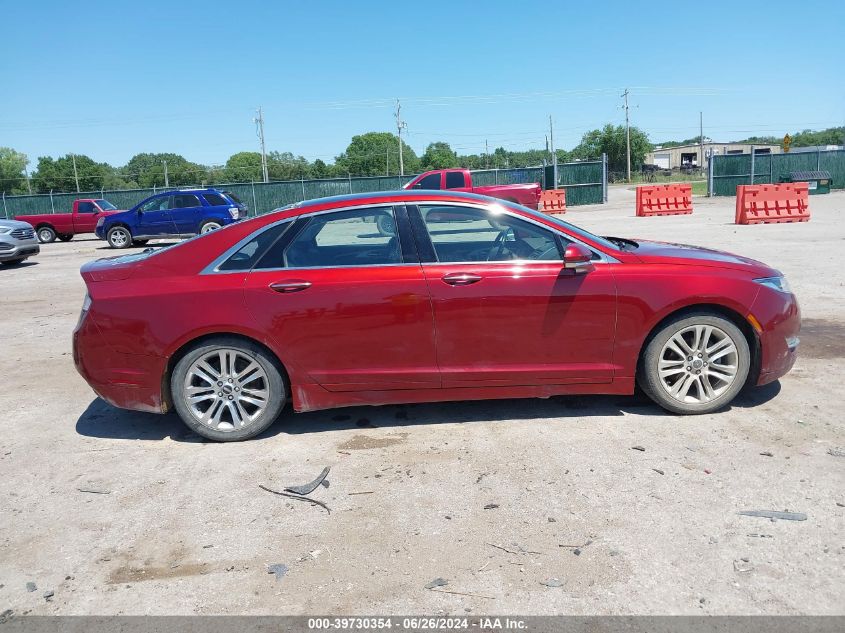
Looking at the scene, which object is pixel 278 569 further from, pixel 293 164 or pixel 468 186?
pixel 293 164

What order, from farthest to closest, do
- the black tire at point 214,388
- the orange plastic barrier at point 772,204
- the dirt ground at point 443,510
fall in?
the orange plastic barrier at point 772,204 → the black tire at point 214,388 → the dirt ground at point 443,510

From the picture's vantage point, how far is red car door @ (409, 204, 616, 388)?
4426 millimetres

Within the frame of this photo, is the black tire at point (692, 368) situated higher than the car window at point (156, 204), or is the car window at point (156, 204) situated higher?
the car window at point (156, 204)

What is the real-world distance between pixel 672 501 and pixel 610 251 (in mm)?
1788

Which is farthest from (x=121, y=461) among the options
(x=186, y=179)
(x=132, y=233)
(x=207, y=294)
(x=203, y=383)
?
(x=186, y=179)

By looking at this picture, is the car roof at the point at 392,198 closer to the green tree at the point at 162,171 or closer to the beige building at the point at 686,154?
the green tree at the point at 162,171

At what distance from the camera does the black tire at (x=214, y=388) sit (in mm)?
4508

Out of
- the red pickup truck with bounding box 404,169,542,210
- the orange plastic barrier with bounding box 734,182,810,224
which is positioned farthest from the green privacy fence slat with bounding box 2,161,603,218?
the orange plastic barrier with bounding box 734,182,810,224

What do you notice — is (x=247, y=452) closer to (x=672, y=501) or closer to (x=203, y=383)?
(x=203, y=383)

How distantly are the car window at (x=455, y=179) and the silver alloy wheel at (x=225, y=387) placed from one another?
1996cm

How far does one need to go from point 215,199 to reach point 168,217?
156 centimetres

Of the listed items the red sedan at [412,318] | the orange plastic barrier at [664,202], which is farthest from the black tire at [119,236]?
the red sedan at [412,318]

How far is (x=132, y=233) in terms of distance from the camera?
21172 mm

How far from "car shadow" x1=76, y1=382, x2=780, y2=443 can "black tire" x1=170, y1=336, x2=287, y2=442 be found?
156 millimetres
